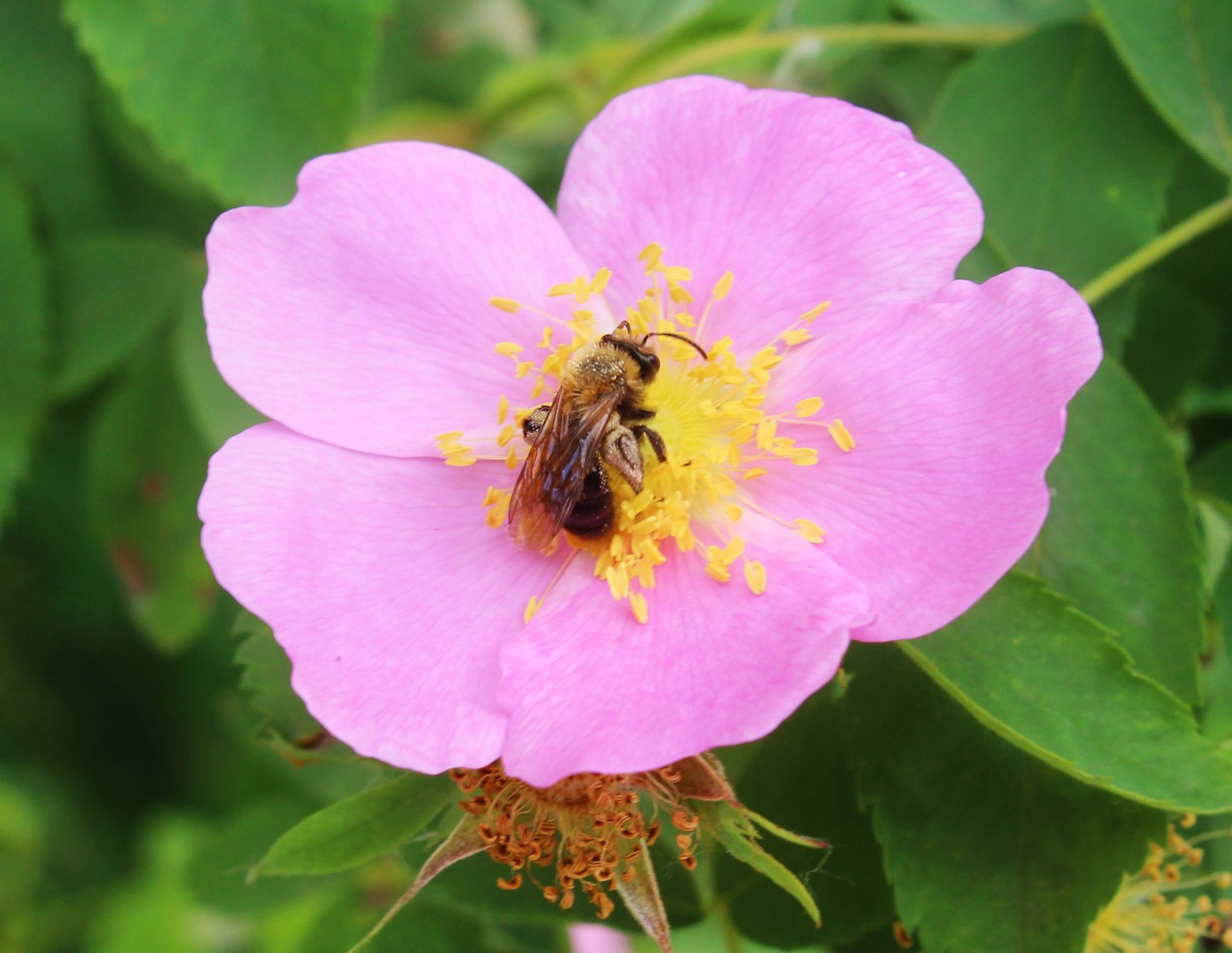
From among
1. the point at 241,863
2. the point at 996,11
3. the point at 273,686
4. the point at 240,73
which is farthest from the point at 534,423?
the point at 241,863

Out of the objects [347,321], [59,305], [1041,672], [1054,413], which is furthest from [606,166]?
[59,305]

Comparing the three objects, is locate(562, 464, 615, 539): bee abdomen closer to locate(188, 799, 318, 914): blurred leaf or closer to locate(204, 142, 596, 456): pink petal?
locate(204, 142, 596, 456): pink petal

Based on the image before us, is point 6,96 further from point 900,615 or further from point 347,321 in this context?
point 900,615

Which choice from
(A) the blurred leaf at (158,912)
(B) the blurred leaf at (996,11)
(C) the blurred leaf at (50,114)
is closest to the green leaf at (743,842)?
(B) the blurred leaf at (996,11)

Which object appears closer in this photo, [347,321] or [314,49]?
[347,321]

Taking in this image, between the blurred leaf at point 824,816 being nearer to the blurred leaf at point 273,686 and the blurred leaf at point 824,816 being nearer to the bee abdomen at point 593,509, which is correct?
the bee abdomen at point 593,509

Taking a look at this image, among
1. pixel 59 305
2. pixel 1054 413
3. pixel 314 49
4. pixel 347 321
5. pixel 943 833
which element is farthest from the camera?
pixel 59 305
